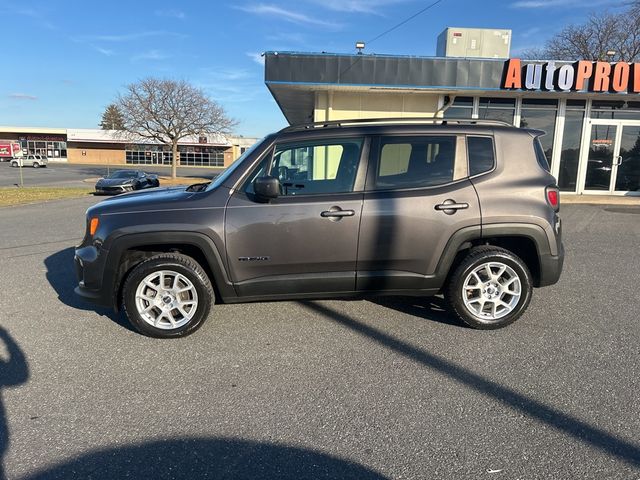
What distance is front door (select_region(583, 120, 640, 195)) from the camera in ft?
47.7

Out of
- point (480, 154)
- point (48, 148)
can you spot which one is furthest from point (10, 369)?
point (48, 148)

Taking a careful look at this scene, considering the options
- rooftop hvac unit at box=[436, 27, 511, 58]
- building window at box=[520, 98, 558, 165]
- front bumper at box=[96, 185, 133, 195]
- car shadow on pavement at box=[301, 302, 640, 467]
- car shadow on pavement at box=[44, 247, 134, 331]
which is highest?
rooftop hvac unit at box=[436, 27, 511, 58]

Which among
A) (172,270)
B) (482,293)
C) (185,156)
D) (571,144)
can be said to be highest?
(185,156)

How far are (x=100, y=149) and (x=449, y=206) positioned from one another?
83015 millimetres

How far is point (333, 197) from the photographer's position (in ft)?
13.5

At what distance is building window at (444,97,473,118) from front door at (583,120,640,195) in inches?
151

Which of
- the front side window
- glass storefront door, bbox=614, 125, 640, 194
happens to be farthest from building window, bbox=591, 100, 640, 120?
the front side window

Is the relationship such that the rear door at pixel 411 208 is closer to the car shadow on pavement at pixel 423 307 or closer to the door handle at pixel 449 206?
the door handle at pixel 449 206

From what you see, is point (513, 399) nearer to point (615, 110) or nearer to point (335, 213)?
point (335, 213)

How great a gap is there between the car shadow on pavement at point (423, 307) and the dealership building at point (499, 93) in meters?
9.47

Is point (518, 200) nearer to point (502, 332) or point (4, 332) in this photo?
point (502, 332)

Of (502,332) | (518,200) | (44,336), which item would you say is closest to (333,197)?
(518,200)

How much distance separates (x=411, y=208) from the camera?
13.5ft

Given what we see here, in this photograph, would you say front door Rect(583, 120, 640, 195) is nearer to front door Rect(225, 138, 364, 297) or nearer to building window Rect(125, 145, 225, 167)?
front door Rect(225, 138, 364, 297)
